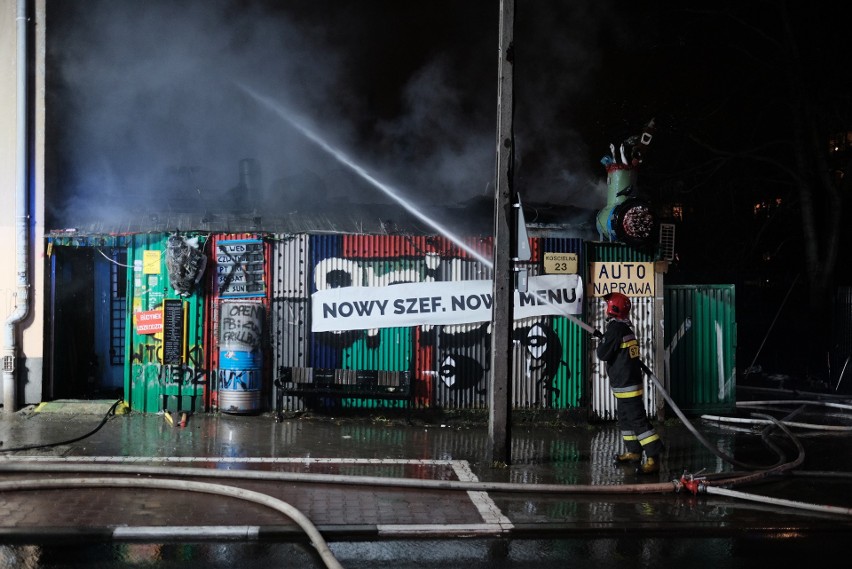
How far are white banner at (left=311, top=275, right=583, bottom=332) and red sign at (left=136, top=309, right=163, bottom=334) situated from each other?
2181mm

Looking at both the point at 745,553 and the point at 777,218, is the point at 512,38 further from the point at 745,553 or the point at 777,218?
the point at 777,218

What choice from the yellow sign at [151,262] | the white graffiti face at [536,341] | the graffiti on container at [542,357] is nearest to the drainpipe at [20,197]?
the yellow sign at [151,262]

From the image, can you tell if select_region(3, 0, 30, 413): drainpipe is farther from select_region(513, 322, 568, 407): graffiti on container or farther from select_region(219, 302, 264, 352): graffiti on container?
select_region(513, 322, 568, 407): graffiti on container

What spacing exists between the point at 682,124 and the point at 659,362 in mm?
10685

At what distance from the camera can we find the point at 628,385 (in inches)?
301

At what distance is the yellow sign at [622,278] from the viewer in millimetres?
10484

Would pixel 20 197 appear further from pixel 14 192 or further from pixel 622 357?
pixel 622 357

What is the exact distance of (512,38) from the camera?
7.59 metres

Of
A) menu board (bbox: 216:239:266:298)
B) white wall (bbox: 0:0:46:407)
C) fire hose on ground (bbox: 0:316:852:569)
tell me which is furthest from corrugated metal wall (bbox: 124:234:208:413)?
fire hose on ground (bbox: 0:316:852:569)

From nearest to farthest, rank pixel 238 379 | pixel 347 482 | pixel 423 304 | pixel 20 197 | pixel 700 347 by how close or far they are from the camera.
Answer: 1. pixel 347 482
2. pixel 238 379
3. pixel 20 197
4. pixel 423 304
5. pixel 700 347

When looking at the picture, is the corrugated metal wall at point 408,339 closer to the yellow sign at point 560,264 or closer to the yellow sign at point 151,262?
the yellow sign at point 560,264

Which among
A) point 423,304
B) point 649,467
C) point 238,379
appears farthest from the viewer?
point 423,304

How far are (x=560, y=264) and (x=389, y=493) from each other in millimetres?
4950

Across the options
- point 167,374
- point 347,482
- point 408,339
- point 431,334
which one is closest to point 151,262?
point 167,374
